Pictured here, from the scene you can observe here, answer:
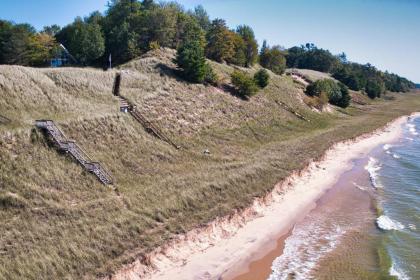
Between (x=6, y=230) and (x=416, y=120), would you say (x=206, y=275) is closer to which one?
(x=6, y=230)

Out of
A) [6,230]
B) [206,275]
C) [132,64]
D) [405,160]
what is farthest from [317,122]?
[6,230]

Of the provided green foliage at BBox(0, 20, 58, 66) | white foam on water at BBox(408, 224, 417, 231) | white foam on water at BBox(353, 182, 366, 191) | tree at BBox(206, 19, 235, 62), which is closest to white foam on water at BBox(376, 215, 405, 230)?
white foam on water at BBox(408, 224, 417, 231)

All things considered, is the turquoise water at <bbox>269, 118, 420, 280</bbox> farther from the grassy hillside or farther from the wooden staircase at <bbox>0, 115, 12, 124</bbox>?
the wooden staircase at <bbox>0, 115, 12, 124</bbox>

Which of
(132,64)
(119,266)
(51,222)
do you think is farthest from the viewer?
(132,64)

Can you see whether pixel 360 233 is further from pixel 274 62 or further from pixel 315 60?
pixel 315 60

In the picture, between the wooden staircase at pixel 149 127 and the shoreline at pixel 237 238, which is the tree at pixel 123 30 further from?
the shoreline at pixel 237 238

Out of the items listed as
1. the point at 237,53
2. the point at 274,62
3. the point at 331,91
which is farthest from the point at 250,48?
the point at 331,91
